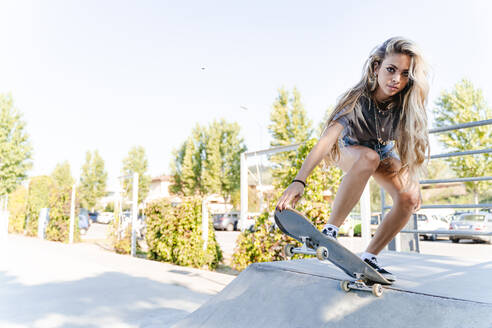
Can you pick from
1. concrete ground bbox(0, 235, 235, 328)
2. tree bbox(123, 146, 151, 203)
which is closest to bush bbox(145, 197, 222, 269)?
concrete ground bbox(0, 235, 235, 328)

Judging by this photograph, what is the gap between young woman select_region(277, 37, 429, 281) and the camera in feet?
6.79

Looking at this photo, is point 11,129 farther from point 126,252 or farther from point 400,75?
point 400,75

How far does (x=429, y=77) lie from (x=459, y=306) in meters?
1.31

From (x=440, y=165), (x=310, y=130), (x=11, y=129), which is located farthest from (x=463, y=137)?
(x=11, y=129)

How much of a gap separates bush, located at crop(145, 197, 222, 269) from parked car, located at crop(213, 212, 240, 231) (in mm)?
17538

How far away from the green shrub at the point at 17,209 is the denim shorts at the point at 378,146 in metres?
20.0

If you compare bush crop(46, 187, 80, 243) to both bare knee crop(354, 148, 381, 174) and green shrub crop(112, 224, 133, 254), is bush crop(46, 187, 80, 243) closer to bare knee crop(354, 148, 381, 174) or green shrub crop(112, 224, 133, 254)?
green shrub crop(112, 224, 133, 254)

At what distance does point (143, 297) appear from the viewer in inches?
172

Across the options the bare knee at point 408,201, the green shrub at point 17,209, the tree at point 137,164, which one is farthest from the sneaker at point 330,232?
the tree at point 137,164

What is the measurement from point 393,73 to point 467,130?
18.4 metres

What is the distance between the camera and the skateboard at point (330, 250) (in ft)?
5.73

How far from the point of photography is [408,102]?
7.10 feet

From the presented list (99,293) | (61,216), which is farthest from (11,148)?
(99,293)

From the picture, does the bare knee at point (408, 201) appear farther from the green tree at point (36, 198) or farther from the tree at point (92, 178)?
the tree at point (92, 178)
